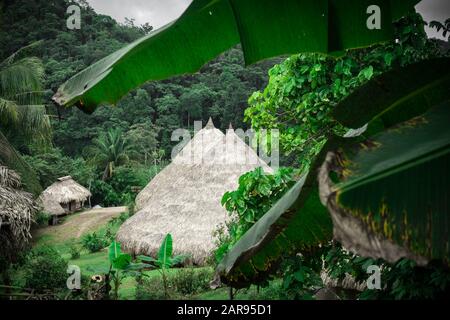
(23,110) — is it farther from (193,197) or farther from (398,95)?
(398,95)

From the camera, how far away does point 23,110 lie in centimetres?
965

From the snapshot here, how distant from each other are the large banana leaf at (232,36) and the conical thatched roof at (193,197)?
7198 millimetres

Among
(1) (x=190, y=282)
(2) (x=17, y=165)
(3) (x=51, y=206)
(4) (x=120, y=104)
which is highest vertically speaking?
(4) (x=120, y=104)

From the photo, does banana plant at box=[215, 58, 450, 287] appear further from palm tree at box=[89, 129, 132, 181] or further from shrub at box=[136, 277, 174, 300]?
palm tree at box=[89, 129, 132, 181]

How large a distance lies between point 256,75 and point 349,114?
59.2ft

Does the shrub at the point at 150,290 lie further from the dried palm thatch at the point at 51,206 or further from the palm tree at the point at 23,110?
the dried palm thatch at the point at 51,206

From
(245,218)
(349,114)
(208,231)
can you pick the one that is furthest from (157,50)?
(208,231)

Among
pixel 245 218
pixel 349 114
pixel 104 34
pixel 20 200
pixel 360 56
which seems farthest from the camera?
pixel 104 34

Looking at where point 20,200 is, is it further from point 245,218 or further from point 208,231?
point 245,218

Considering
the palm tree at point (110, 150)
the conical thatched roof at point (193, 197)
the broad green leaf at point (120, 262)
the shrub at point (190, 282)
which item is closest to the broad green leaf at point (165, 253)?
the broad green leaf at point (120, 262)

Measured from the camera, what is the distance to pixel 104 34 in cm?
1938

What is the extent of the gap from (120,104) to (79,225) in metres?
7.59

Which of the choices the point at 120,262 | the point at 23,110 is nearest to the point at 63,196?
the point at 23,110

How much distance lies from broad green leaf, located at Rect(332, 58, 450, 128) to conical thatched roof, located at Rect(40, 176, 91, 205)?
1434 centimetres
